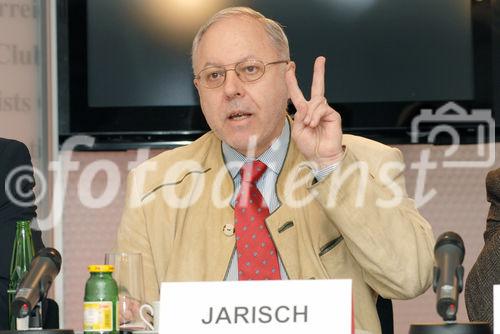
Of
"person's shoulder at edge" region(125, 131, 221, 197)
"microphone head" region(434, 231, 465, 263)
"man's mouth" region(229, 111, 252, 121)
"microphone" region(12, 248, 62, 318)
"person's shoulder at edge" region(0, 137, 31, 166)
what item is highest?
"man's mouth" region(229, 111, 252, 121)

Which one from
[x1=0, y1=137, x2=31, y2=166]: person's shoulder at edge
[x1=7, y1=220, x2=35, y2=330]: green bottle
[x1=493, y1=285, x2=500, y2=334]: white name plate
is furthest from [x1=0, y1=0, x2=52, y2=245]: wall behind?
[x1=493, y1=285, x2=500, y2=334]: white name plate

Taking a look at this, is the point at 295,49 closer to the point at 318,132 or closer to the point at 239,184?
the point at 239,184

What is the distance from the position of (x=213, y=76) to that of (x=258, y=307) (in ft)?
3.62

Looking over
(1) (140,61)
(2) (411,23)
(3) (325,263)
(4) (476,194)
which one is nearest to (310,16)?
(2) (411,23)

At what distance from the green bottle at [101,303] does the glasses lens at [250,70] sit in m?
0.90

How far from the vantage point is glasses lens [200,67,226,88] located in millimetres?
2662

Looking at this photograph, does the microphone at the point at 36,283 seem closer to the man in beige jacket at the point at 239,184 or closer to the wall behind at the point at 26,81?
the man in beige jacket at the point at 239,184

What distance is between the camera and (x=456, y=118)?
3.76 m

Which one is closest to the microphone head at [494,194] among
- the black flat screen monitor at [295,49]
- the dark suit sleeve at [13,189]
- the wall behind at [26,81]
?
the black flat screen monitor at [295,49]

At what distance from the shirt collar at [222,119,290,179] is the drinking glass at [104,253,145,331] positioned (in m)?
0.74

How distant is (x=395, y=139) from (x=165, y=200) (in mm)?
1357

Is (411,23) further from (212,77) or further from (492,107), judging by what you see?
(212,77)

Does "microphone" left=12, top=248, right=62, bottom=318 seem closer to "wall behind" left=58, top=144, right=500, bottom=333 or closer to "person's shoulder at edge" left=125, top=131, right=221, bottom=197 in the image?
"person's shoulder at edge" left=125, top=131, right=221, bottom=197

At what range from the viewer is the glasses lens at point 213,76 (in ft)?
8.73
